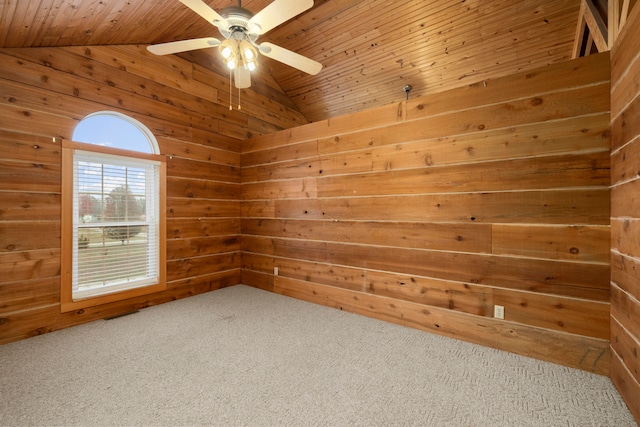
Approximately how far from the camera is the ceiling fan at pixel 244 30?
1797mm

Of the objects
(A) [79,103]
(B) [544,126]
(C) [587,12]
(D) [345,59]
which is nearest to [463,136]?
(B) [544,126]

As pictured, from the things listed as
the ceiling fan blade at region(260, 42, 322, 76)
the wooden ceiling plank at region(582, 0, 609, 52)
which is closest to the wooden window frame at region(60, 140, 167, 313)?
the ceiling fan blade at region(260, 42, 322, 76)

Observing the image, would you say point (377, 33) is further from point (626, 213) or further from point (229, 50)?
point (626, 213)

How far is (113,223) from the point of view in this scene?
3117mm

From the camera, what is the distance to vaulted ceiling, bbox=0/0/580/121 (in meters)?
2.39

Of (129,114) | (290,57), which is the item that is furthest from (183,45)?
(129,114)

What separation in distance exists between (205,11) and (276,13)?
0.46 meters

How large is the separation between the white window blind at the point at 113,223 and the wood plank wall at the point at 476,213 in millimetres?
1826

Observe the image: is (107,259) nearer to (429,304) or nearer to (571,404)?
(429,304)

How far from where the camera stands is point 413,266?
2.79 meters

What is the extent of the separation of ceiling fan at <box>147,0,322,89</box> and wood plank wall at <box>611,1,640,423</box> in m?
1.95

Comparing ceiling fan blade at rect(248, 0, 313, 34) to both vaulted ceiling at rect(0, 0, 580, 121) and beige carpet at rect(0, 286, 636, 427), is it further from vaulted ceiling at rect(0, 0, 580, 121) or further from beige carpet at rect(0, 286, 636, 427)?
beige carpet at rect(0, 286, 636, 427)

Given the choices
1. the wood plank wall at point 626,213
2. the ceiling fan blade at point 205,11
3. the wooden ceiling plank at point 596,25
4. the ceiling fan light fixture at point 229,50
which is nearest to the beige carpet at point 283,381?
the wood plank wall at point 626,213

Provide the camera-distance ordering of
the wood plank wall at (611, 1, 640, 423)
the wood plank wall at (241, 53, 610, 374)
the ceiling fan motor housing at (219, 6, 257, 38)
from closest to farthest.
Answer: the wood plank wall at (611, 1, 640, 423) → the ceiling fan motor housing at (219, 6, 257, 38) → the wood plank wall at (241, 53, 610, 374)
